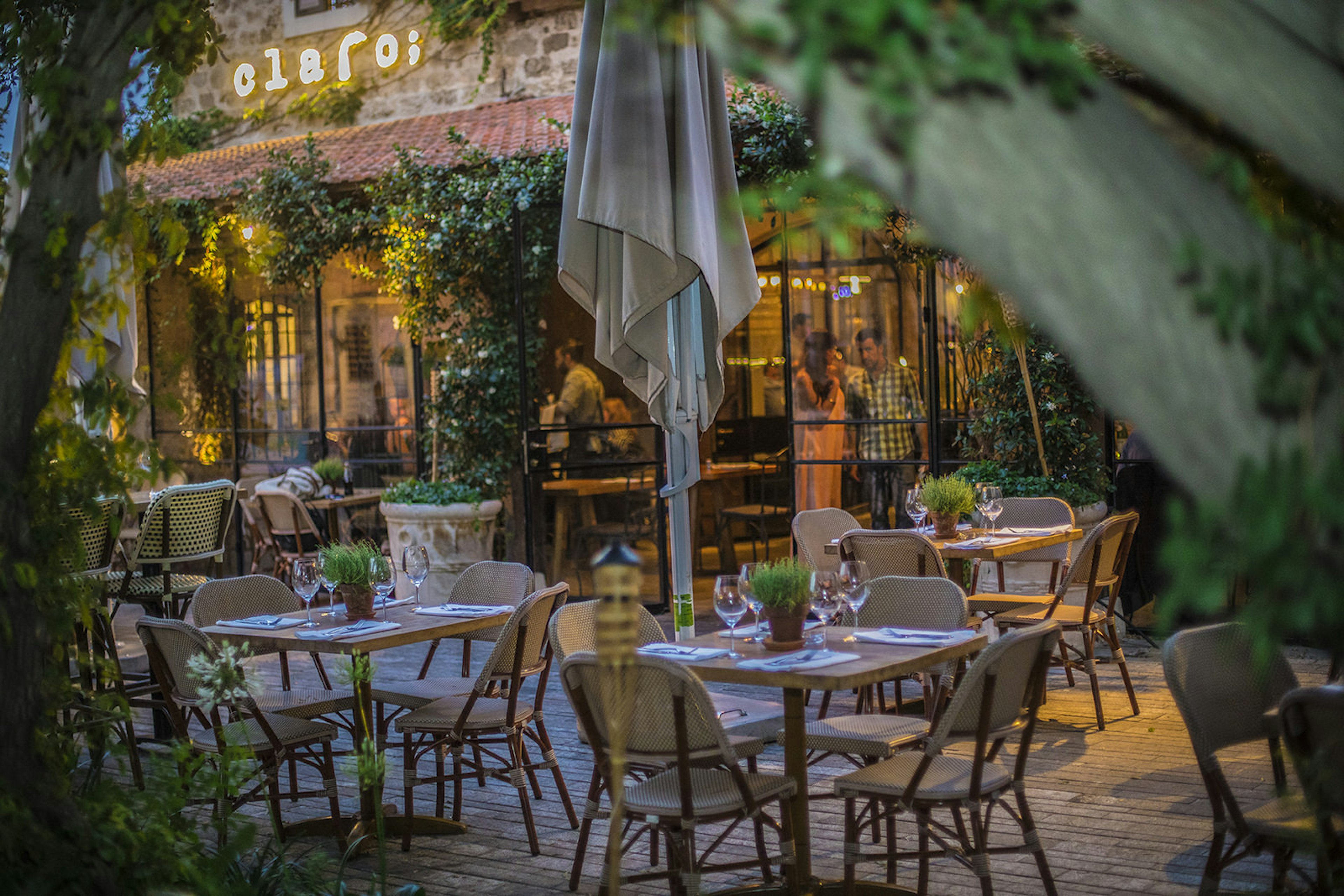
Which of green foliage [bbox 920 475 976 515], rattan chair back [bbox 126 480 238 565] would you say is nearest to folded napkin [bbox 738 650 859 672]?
green foliage [bbox 920 475 976 515]

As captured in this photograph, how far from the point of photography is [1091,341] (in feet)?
3.80

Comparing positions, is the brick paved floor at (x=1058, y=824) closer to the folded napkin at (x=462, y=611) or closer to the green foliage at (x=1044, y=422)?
the folded napkin at (x=462, y=611)

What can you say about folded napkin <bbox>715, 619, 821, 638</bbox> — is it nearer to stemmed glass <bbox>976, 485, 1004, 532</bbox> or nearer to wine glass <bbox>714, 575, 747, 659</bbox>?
wine glass <bbox>714, 575, 747, 659</bbox>

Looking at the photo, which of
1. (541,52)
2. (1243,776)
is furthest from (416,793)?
(541,52)

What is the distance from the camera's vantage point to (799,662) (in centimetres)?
362

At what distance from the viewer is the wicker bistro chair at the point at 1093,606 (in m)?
5.82

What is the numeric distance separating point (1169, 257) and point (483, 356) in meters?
9.30

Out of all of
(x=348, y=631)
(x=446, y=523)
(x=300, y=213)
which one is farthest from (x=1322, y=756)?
(x=300, y=213)

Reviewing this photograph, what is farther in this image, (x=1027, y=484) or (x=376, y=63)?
(x=376, y=63)

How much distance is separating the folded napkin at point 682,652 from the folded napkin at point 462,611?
92 cm

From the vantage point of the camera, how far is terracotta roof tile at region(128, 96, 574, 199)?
421 inches

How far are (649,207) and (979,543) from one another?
2.76m

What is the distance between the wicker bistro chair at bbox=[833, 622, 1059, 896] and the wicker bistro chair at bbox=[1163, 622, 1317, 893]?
0.39 m

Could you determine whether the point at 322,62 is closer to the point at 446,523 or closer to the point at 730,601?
the point at 446,523
